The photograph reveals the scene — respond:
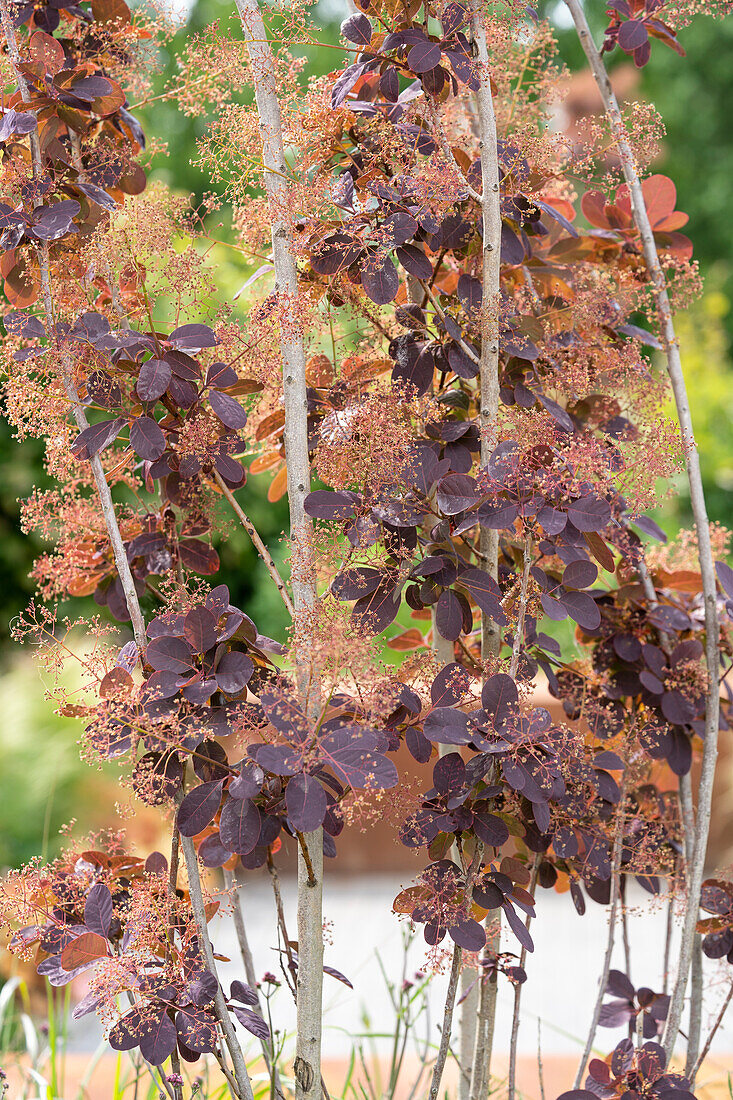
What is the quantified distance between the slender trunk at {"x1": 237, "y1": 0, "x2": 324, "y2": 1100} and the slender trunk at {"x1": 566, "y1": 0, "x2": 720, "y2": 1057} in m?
0.46

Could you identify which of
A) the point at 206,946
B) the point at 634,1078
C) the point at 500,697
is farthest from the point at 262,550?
the point at 634,1078

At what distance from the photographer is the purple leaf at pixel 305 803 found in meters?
0.84

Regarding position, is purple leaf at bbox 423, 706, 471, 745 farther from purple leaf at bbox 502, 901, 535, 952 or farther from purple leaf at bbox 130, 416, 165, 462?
purple leaf at bbox 130, 416, 165, 462

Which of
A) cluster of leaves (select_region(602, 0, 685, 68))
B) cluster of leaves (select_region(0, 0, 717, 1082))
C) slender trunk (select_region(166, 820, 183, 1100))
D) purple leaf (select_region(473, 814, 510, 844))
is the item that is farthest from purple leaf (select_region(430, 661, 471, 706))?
cluster of leaves (select_region(602, 0, 685, 68))

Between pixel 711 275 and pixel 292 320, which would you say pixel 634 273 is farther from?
pixel 711 275

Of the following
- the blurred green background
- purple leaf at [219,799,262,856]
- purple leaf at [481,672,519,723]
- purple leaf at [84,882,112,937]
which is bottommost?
purple leaf at [84,882,112,937]

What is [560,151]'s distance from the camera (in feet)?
3.81

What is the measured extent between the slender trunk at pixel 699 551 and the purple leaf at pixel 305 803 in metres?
0.64

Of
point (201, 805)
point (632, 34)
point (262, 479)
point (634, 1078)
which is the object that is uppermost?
point (262, 479)

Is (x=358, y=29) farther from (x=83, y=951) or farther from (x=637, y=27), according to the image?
(x=83, y=951)

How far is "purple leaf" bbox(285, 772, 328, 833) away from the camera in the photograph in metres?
0.84

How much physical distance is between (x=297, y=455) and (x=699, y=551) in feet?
1.96

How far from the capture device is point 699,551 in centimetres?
132

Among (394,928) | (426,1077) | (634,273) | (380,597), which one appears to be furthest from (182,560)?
(394,928)
